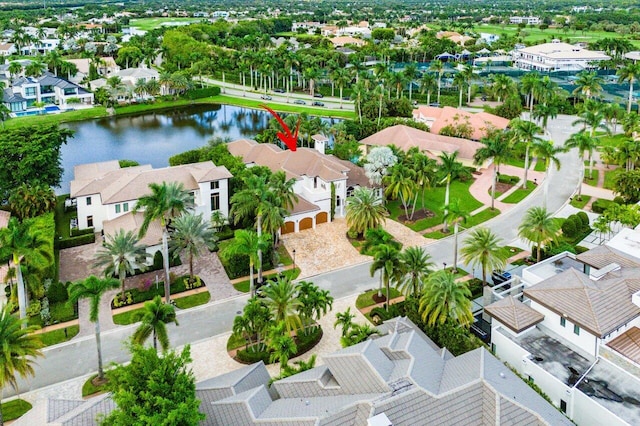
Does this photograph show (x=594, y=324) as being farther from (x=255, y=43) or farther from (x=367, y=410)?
(x=255, y=43)

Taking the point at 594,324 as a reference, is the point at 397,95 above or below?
above

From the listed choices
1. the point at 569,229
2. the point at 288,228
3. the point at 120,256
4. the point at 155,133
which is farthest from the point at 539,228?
the point at 155,133

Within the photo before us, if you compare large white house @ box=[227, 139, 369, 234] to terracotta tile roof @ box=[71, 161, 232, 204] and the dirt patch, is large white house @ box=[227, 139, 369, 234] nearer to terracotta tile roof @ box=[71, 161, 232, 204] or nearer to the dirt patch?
the dirt patch

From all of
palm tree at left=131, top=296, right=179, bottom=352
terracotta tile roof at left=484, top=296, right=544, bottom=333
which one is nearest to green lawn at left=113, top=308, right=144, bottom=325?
palm tree at left=131, top=296, right=179, bottom=352

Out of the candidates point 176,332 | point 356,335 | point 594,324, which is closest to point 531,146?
point 594,324

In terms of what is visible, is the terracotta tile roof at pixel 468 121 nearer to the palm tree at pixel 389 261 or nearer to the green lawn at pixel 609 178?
the green lawn at pixel 609 178

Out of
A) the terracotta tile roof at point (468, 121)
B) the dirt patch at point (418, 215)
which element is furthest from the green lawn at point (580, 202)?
the terracotta tile roof at point (468, 121)
